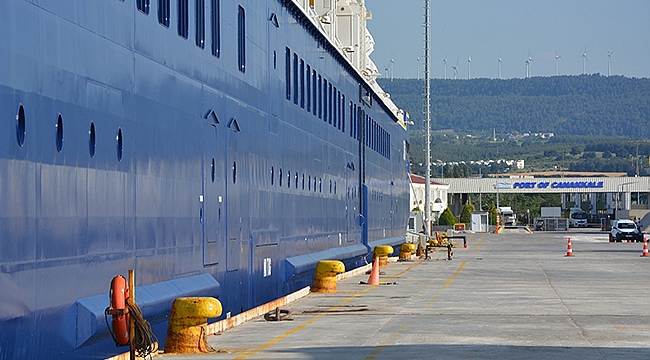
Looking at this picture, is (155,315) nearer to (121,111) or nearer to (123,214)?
(123,214)

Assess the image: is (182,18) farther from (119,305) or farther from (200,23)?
(119,305)

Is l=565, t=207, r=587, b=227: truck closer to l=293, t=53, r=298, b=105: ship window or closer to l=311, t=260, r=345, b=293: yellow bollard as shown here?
l=311, t=260, r=345, b=293: yellow bollard

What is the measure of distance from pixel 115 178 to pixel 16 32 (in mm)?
2729

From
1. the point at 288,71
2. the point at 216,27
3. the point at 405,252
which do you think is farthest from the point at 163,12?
the point at 405,252

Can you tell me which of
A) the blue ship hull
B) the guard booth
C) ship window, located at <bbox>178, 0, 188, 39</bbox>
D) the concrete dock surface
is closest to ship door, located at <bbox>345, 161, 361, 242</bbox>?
the concrete dock surface

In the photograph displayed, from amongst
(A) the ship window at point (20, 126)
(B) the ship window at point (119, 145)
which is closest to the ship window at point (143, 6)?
(B) the ship window at point (119, 145)

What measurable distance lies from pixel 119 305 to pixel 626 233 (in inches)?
2679

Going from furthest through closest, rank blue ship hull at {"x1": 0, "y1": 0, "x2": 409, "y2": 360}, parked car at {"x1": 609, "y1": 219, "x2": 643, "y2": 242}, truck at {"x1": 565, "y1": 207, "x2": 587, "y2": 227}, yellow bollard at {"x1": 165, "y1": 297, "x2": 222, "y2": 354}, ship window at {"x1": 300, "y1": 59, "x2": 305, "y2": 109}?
1. truck at {"x1": 565, "y1": 207, "x2": 587, "y2": 227}
2. parked car at {"x1": 609, "y1": 219, "x2": 643, "y2": 242}
3. ship window at {"x1": 300, "y1": 59, "x2": 305, "y2": 109}
4. yellow bollard at {"x1": 165, "y1": 297, "x2": 222, "y2": 354}
5. blue ship hull at {"x1": 0, "y1": 0, "x2": 409, "y2": 360}

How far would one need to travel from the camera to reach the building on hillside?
60031mm

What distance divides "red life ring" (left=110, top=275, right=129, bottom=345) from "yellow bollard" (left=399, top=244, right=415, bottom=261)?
36.1m

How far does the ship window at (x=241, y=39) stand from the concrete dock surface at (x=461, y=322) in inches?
171

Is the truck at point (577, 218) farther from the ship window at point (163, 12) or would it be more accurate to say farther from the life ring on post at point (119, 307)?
the life ring on post at point (119, 307)

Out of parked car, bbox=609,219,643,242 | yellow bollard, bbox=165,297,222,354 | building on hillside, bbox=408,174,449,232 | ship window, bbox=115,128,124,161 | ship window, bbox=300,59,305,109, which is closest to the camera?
ship window, bbox=115,128,124,161

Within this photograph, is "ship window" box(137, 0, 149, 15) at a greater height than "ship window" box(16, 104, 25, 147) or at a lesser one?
greater
